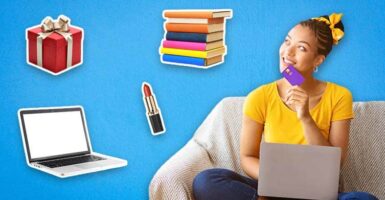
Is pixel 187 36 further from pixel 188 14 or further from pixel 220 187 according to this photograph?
pixel 220 187

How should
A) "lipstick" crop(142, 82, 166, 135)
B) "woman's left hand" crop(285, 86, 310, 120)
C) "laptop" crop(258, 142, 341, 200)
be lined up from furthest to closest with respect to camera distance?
"lipstick" crop(142, 82, 166, 135), "woman's left hand" crop(285, 86, 310, 120), "laptop" crop(258, 142, 341, 200)

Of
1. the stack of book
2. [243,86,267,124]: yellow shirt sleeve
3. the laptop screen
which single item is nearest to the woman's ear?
[243,86,267,124]: yellow shirt sleeve

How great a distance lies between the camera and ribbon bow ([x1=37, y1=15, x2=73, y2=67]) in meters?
2.69

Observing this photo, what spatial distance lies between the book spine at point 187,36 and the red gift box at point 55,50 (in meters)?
0.40

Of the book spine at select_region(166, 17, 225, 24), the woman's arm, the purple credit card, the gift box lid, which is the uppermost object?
the book spine at select_region(166, 17, 225, 24)

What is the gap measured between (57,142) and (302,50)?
113 cm

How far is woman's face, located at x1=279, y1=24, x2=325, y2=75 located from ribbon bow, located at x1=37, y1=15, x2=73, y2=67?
0.94 m

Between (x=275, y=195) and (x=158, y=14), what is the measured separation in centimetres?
101

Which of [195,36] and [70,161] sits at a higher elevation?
[195,36]

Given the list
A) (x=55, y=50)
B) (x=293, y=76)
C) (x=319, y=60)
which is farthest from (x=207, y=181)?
(x=55, y=50)

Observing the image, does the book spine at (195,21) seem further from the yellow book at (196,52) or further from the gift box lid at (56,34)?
the gift box lid at (56,34)

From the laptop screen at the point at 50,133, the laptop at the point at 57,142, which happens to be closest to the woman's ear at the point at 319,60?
the laptop at the point at 57,142

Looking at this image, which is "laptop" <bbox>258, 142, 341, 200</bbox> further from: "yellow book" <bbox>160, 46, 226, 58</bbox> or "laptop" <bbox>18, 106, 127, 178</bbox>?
"laptop" <bbox>18, 106, 127, 178</bbox>

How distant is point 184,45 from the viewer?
2725mm
